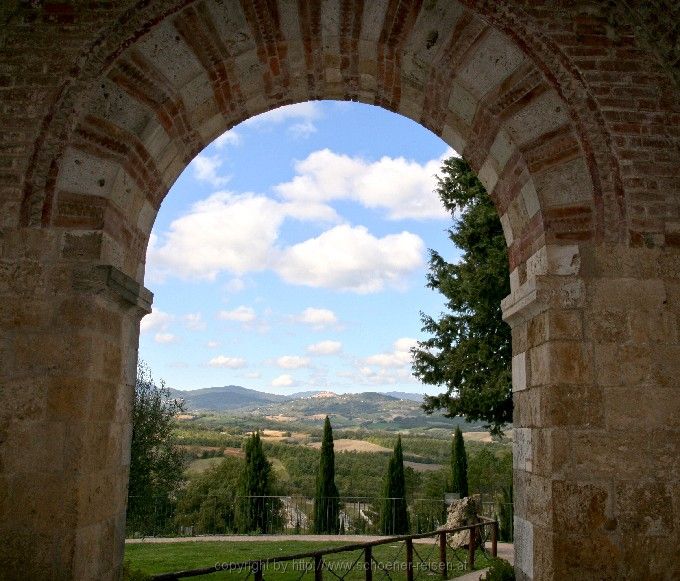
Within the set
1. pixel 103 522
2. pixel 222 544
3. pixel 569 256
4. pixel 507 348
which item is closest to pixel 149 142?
pixel 103 522

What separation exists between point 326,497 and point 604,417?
1654 cm

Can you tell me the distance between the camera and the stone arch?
11.3 feet

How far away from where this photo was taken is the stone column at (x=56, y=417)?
10.9 feet

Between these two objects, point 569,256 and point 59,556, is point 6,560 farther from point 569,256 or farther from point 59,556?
point 569,256

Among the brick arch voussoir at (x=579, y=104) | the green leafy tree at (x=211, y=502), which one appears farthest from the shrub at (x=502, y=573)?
the green leafy tree at (x=211, y=502)

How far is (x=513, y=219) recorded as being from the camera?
4398 mm

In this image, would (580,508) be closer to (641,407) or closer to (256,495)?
(641,407)

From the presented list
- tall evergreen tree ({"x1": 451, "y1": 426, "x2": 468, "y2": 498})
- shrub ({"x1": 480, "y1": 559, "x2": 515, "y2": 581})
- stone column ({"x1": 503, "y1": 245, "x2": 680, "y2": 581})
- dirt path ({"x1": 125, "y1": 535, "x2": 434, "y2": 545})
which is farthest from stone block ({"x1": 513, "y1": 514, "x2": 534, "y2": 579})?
tall evergreen tree ({"x1": 451, "y1": 426, "x2": 468, "y2": 498})

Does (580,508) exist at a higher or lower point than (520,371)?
lower

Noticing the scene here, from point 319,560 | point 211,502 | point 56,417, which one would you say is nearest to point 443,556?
point 319,560

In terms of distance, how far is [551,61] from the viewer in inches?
152

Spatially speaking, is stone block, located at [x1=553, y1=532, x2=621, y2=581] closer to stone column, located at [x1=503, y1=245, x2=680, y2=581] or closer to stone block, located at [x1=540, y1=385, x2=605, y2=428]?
stone column, located at [x1=503, y1=245, x2=680, y2=581]

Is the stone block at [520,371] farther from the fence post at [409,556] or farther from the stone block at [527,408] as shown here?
the fence post at [409,556]

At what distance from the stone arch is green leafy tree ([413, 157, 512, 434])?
28.6 ft
